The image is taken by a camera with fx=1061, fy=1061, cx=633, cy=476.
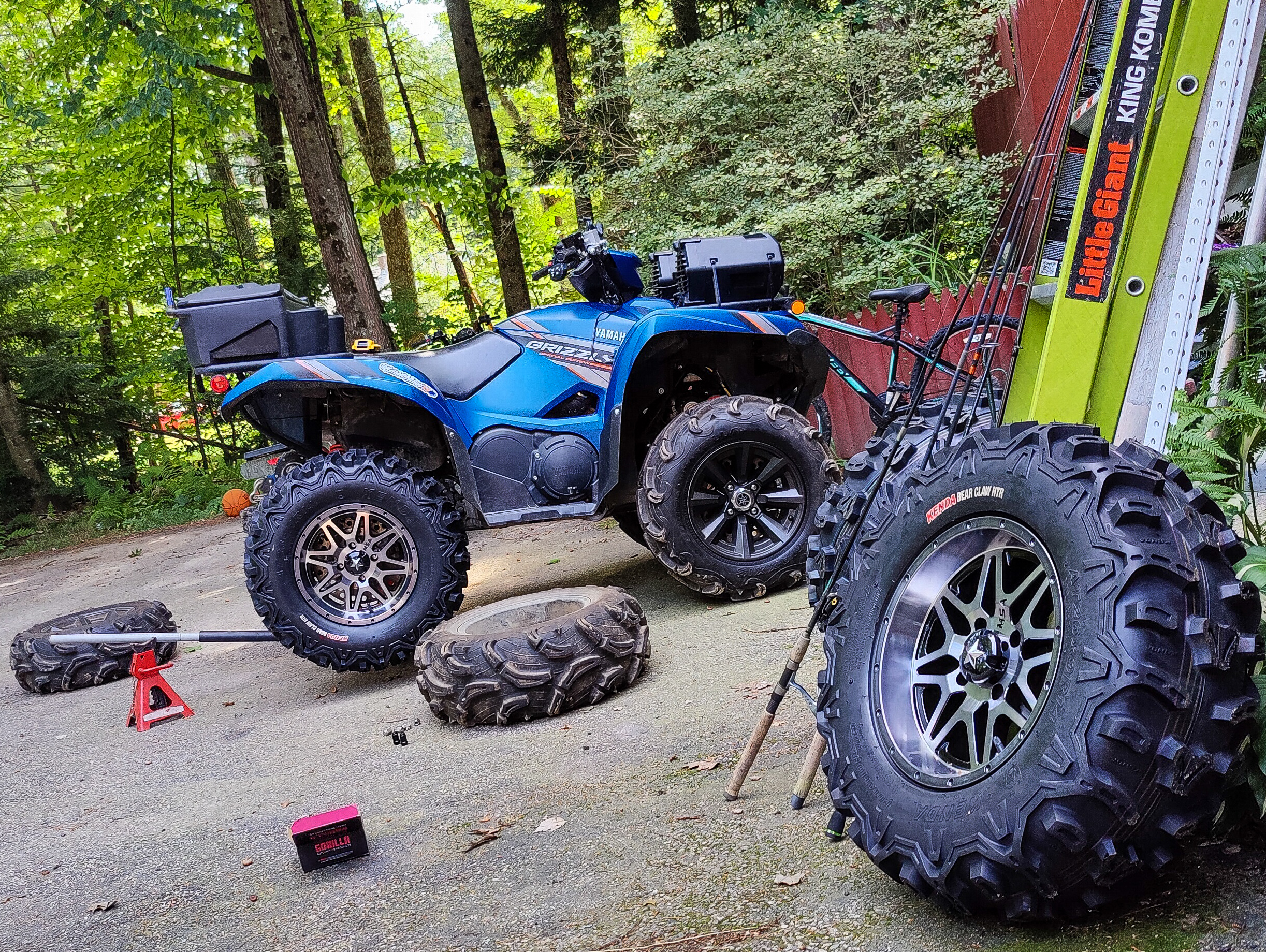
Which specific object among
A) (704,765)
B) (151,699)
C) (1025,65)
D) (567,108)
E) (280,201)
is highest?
(1025,65)

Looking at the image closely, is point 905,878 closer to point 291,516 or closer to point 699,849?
point 699,849

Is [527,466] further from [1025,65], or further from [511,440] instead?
[1025,65]

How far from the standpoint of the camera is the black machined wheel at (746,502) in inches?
222

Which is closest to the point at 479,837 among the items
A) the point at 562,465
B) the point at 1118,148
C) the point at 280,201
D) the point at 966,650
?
the point at 966,650

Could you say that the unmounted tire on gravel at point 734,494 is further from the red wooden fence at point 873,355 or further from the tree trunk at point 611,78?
the tree trunk at point 611,78

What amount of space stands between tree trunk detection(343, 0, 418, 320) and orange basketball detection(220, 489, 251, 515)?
499 cm

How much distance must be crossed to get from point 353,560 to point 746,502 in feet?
6.76

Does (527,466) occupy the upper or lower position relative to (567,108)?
lower

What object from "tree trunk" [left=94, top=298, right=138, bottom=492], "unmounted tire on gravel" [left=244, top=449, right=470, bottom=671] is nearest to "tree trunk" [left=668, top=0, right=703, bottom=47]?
"unmounted tire on gravel" [left=244, top=449, right=470, bottom=671]

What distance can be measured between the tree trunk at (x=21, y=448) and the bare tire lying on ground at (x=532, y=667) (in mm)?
14841

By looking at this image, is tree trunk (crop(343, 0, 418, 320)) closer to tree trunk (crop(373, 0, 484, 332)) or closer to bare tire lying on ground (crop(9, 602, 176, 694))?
tree trunk (crop(373, 0, 484, 332))

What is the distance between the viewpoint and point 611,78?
42.8 ft

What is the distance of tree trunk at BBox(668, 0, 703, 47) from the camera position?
1309 centimetres

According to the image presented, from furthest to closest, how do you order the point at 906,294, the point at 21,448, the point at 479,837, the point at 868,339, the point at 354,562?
the point at 21,448, the point at 868,339, the point at 906,294, the point at 354,562, the point at 479,837
